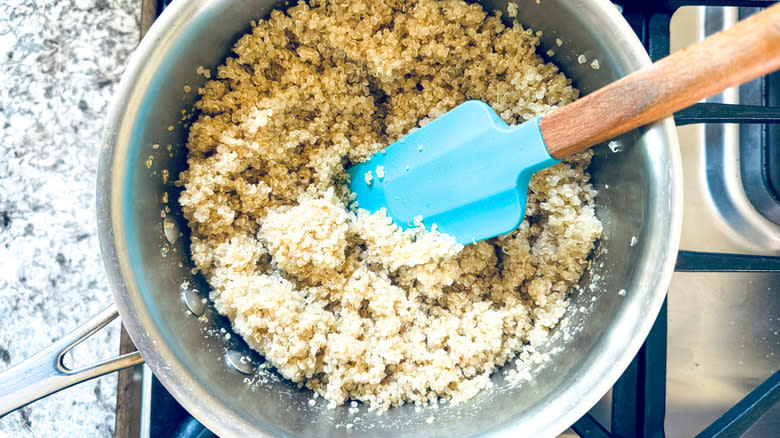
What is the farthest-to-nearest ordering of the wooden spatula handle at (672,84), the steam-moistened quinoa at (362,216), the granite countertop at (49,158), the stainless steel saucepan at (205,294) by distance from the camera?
the granite countertop at (49,158), the steam-moistened quinoa at (362,216), the stainless steel saucepan at (205,294), the wooden spatula handle at (672,84)

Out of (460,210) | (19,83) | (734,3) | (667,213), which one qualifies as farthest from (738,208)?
A: (19,83)

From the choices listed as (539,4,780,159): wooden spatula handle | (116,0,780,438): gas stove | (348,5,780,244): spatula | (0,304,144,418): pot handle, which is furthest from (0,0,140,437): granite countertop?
(539,4,780,159): wooden spatula handle

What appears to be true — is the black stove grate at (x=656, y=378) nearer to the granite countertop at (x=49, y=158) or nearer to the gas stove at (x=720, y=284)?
the gas stove at (x=720, y=284)

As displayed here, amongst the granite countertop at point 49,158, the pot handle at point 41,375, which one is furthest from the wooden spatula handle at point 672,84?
the granite countertop at point 49,158

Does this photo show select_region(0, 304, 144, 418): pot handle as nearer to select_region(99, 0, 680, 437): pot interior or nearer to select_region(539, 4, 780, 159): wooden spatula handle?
select_region(99, 0, 680, 437): pot interior

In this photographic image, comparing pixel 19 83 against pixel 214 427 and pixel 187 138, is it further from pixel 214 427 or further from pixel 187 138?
pixel 214 427

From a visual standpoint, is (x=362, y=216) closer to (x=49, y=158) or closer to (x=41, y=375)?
(x=41, y=375)

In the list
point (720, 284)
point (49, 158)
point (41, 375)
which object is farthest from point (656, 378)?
point (49, 158)
